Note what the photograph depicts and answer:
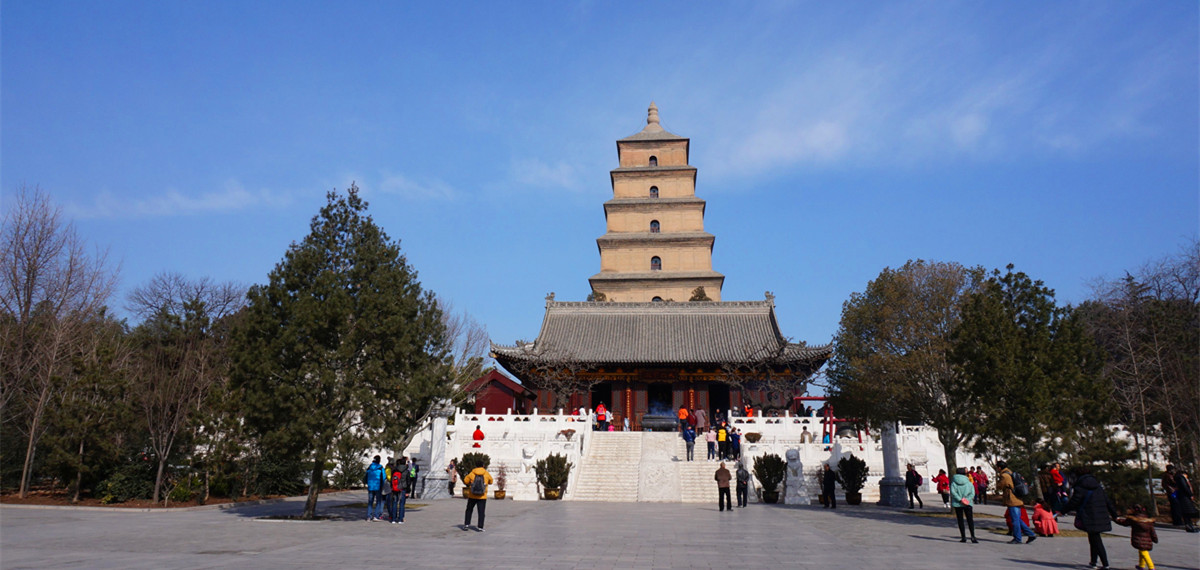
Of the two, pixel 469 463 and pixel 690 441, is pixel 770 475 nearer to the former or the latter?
pixel 690 441

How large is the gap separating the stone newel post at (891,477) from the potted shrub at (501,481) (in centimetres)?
1016

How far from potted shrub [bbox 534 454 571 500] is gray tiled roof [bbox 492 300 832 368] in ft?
40.4

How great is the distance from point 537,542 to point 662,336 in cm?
2493

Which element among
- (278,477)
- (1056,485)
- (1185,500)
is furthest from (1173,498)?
(278,477)

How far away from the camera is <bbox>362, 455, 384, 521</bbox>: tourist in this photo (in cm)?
1306

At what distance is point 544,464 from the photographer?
19.5 meters

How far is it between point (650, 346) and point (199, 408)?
2026 centimetres

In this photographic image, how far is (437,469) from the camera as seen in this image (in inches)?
834

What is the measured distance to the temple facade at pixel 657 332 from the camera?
31.5m

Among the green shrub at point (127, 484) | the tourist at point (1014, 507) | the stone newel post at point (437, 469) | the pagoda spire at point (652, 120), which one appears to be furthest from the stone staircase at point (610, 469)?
the pagoda spire at point (652, 120)

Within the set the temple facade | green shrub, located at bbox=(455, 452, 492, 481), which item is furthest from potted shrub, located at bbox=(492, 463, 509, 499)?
the temple facade

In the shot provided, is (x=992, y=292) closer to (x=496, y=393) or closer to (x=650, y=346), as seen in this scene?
(x=650, y=346)

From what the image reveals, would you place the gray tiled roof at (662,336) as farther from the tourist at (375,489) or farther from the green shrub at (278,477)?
the tourist at (375,489)

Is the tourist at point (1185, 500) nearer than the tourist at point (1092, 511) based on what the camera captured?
No
